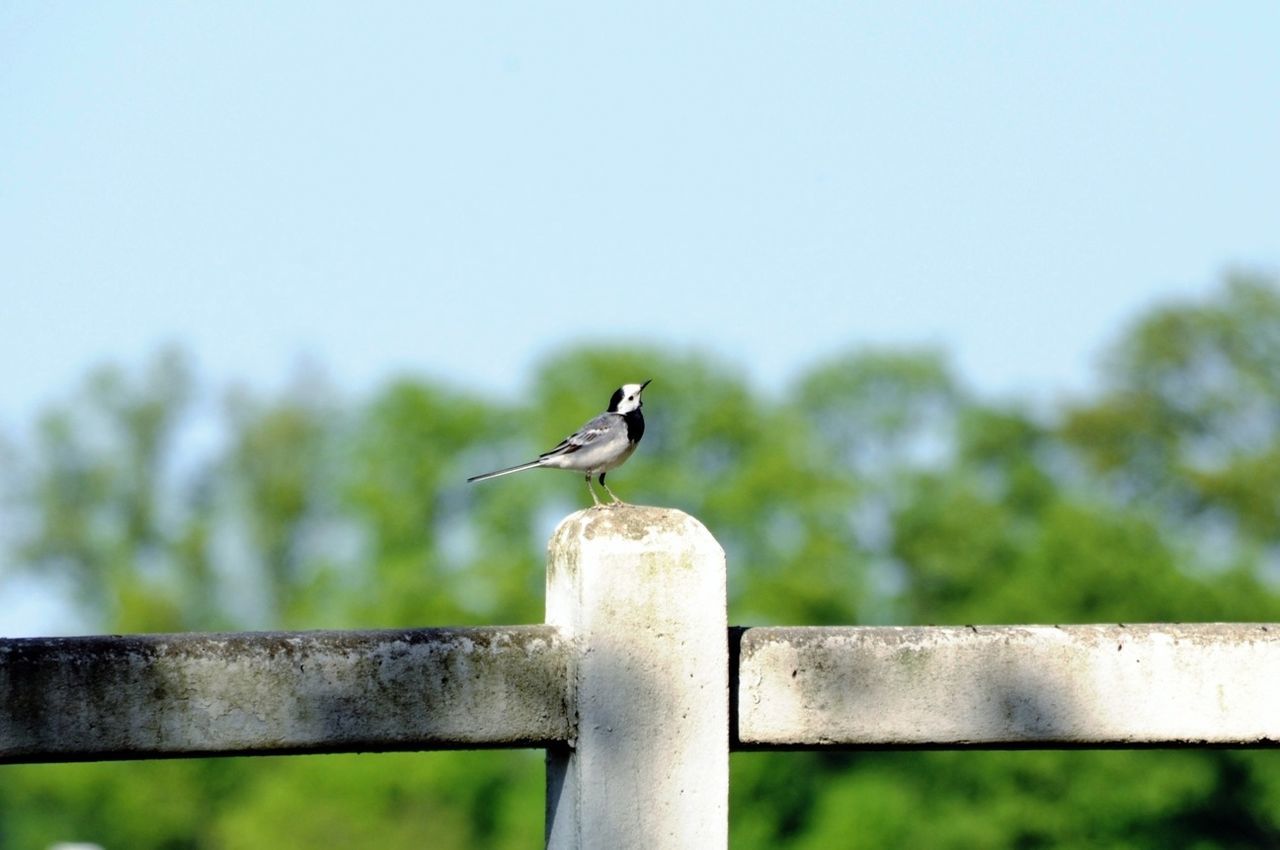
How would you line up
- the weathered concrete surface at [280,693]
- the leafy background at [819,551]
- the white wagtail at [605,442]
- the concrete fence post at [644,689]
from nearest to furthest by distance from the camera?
the weathered concrete surface at [280,693] → the concrete fence post at [644,689] → the white wagtail at [605,442] → the leafy background at [819,551]

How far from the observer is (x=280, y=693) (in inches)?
151

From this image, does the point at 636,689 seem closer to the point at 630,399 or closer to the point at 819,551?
the point at 630,399

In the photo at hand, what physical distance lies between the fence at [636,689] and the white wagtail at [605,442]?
3419 mm

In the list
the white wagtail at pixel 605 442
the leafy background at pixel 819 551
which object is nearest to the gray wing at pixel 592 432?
the white wagtail at pixel 605 442

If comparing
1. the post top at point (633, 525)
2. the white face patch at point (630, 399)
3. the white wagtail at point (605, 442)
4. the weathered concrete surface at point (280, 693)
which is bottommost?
the weathered concrete surface at point (280, 693)

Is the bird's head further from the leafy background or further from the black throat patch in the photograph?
the leafy background

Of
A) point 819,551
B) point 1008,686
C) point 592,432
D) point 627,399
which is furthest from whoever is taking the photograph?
point 819,551

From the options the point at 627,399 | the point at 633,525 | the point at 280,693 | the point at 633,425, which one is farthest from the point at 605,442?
the point at 280,693

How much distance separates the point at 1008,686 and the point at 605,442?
3.83m

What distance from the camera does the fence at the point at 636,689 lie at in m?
3.78

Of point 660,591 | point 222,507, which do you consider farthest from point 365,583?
point 660,591

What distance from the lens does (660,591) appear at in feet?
13.5

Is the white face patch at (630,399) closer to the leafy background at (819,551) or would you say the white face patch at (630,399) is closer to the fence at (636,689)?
the fence at (636,689)

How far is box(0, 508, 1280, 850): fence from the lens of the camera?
12.4ft
